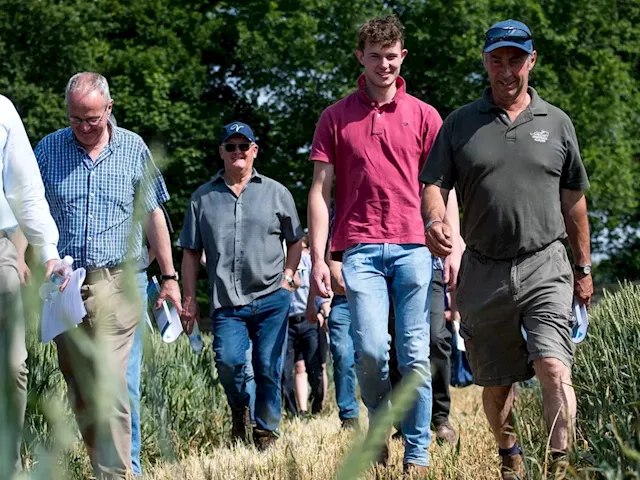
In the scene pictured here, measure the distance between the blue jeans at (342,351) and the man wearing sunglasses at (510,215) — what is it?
3299 millimetres

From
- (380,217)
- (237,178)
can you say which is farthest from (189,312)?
(380,217)

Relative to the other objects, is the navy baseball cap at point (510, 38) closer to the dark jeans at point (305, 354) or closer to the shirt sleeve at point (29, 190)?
the shirt sleeve at point (29, 190)

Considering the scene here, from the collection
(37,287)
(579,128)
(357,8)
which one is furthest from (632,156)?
(37,287)

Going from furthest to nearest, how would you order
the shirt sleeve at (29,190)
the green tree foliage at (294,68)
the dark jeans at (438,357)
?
the green tree foliage at (294,68), the dark jeans at (438,357), the shirt sleeve at (29,190)

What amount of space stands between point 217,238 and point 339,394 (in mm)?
1669

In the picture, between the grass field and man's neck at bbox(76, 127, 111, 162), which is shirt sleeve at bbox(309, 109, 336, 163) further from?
the grass field

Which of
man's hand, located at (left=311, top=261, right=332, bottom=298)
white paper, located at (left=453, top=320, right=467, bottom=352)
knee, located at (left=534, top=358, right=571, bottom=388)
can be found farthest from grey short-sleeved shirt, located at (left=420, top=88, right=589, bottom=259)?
white paper, located at (left=453, top=320, right=467, bottom=352)

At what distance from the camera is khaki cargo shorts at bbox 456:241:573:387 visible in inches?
172

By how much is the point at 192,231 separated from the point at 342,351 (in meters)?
1.70

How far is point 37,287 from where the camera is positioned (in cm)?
132

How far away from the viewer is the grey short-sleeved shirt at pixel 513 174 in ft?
14.6

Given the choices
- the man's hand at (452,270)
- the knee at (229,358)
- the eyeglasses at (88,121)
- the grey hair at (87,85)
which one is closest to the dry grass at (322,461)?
the knee at (229,358)

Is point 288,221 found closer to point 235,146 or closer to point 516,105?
point 235,146

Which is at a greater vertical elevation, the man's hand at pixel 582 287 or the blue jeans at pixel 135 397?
the man's hand at pixel 582 287
